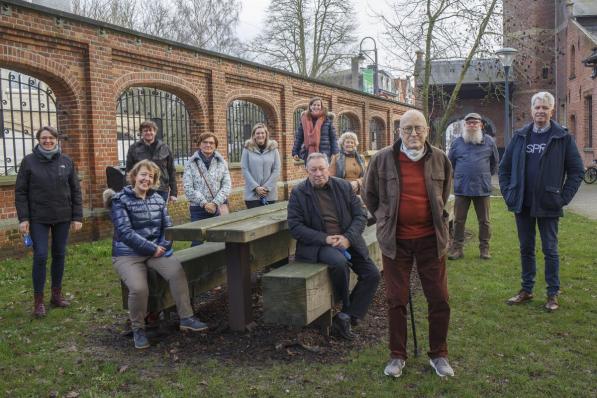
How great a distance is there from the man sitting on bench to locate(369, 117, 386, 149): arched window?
797 inches

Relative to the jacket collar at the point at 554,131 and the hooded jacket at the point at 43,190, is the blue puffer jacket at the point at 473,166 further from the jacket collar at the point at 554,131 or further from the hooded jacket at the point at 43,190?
the hooded jacket at the point at 43,190

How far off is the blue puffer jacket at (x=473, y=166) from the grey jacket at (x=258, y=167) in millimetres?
2268

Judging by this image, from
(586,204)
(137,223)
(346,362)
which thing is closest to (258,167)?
(137,223)

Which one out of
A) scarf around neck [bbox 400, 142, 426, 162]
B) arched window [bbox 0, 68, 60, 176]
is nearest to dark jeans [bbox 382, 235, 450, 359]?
scarf around neck [bbox 400, 142, 426, 162]

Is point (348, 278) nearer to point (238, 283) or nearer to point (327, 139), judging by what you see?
point (238, 283)

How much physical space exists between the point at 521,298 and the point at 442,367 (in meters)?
1.99

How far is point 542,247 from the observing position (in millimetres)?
5355

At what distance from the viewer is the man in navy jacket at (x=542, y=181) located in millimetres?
5074

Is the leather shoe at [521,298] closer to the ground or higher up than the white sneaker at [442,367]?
higher up

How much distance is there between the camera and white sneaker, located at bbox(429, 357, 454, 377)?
3.76 m

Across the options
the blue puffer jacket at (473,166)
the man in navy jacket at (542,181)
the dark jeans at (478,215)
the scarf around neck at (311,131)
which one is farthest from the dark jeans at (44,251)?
the dark jeans at (478,215)

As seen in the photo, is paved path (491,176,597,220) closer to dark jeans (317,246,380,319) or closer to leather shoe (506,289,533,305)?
leather shoe (506,289,533,305)

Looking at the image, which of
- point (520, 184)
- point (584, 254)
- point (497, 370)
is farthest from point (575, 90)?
point (497, 370)

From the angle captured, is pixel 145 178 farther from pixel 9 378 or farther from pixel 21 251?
pixel 21 251
